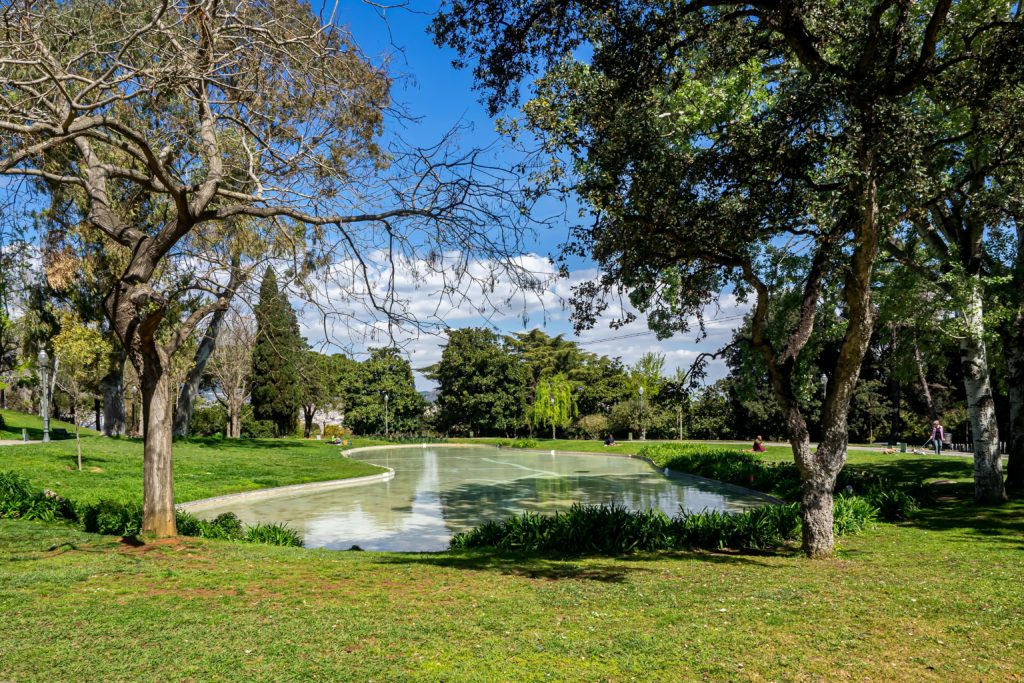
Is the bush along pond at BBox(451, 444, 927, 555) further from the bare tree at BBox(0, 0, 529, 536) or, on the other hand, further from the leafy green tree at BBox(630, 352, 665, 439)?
the leafy green tree at BBox(630, 352, 665, 439)

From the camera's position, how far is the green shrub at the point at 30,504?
36.0 feet

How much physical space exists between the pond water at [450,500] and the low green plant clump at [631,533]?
1825 mm

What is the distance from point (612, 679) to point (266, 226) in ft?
28.7

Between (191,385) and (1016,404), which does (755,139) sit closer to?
(1016,404)

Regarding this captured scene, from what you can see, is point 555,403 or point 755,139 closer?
point 755,139

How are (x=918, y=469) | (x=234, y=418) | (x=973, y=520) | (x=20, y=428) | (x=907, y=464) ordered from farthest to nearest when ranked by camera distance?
(x=234, y=418) < (x=20, y=428) < (x=907, y=464) < (x=918, y=469) < (x=973, y=520)

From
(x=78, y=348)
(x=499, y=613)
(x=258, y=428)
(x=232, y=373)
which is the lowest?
(x=258, y=428)

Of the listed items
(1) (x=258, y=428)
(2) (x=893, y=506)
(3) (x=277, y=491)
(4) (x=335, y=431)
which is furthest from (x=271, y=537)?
(4) (x=335, y=431)

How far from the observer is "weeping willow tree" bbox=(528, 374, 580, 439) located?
46875mm

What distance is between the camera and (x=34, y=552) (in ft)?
26.9

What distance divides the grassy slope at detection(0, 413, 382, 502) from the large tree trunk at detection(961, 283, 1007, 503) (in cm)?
1772

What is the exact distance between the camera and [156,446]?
27.9ft

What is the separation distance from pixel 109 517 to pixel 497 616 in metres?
7.48

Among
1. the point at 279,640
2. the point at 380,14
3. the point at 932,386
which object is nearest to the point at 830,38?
the point at 380,14
